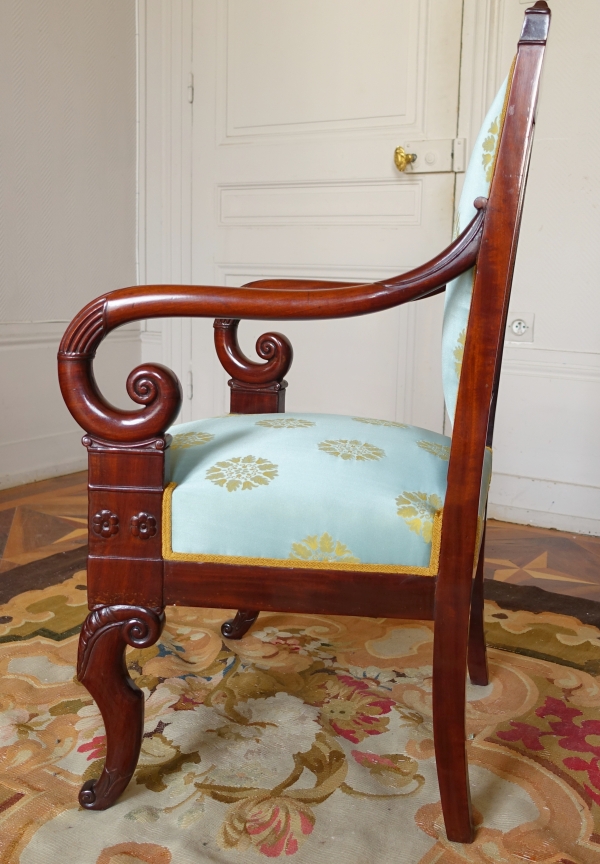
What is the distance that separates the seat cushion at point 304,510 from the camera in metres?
0.93

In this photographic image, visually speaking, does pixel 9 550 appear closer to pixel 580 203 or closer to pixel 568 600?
pixel 568 600

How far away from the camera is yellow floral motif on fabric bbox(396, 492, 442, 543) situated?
36.6 inches

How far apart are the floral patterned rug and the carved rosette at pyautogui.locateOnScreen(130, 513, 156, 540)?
0.39 meters

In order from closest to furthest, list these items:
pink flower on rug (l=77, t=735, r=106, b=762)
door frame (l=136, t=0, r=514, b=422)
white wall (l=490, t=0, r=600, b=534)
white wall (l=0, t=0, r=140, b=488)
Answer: pink flower on rug (l=77, t=735, r=106, b=762) < white wall (l=490, t=0, r=600, b=534) < white wall (l=0, t=0, r=140, b=488) < door frame (l=136, t=0, r=514, b=422)

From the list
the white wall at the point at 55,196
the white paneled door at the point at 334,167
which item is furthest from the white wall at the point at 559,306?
the white wall at the point at 55,196

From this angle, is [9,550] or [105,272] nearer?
[9,550]

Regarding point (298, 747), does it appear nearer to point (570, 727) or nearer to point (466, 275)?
point (570, 727)

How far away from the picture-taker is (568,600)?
188 centimetres

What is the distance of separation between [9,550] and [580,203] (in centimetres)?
196

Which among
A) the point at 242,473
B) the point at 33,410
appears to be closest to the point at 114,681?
the point at 242,473

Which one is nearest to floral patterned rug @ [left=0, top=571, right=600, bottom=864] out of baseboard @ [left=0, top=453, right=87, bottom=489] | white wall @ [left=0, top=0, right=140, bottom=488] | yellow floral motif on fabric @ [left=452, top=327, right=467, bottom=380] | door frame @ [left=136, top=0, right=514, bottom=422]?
yellow floral motif on fabric @ [left=452, top=327, right=467, bottom=380]

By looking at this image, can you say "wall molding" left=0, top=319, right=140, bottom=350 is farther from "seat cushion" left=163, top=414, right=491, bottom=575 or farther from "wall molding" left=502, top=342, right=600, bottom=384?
"seat cushion" left=163, top=414, right=491, bottom=575

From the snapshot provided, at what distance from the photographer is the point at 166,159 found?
10.4 feet

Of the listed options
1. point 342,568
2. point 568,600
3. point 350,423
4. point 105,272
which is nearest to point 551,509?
point 568,600
